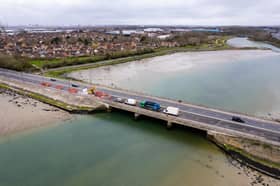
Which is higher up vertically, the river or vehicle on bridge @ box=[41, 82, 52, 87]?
vehicle on bridge @ box=[41, 82, 52, 87]

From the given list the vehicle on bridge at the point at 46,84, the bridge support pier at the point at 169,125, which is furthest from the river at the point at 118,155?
the vehicle on bridge at the point at 46,84

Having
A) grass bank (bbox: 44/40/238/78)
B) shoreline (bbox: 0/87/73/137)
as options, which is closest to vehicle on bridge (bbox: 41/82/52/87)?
shoreline (bbox: 0/87/73/137)

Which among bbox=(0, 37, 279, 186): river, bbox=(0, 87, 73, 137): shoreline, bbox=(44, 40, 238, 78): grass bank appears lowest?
bbox=(0, 37, 279, 186): river

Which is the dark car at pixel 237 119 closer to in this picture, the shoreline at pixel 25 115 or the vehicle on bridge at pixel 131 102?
the vehicle on bridge at pixel 131 102

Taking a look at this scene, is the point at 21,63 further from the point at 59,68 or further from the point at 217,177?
the point at 217,177

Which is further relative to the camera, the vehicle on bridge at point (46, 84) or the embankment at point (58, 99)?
the vehicle on bridge at point (46, 84)

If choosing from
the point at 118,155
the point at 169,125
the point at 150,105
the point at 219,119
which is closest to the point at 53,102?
the point at 150,105

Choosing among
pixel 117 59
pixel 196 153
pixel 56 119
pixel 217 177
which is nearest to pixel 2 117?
pixel 56 119

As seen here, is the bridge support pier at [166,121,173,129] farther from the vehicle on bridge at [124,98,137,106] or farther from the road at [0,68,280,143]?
the vehicle on bridge at [124,98,137,106]

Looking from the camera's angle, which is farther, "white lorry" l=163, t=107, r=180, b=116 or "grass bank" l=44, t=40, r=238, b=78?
"grass bank" l=44, t=40, r=238, b=78

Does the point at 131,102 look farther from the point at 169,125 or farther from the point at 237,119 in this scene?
the point at 237,119

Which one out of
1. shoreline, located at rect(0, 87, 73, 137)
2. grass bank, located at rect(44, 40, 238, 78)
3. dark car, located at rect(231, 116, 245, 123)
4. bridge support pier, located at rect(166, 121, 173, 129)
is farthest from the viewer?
grass bank, located at rect(44, 40, 238, 78)
